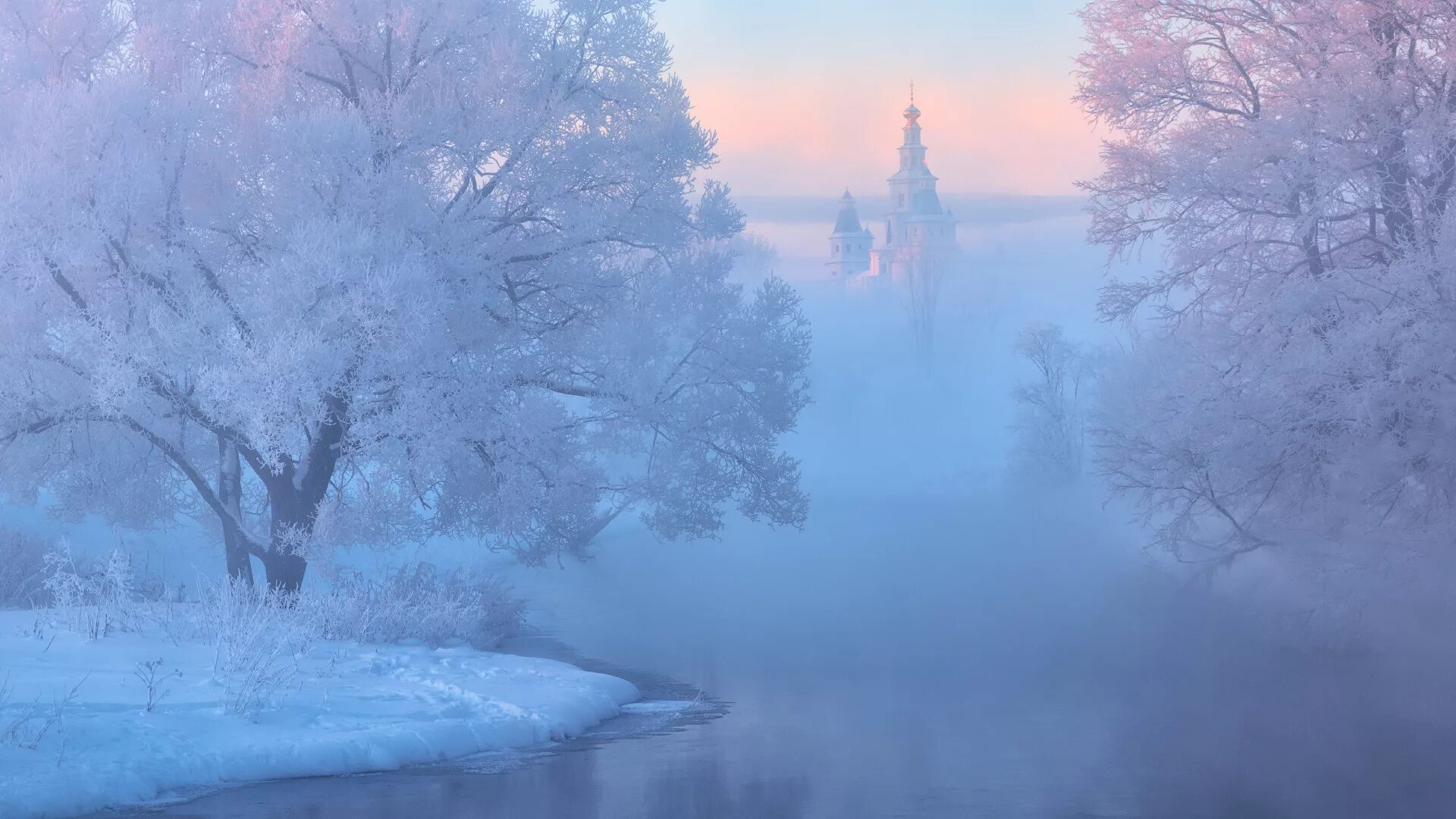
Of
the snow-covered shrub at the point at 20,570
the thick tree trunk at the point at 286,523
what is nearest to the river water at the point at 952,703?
the thick tree trunk at the point at 286,523

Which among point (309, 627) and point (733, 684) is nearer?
point (309, 627)

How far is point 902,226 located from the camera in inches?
4562

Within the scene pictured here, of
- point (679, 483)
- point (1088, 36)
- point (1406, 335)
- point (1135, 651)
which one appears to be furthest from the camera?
point (679, 483)

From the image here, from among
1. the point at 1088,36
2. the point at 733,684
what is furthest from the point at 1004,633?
the point at 1088,36

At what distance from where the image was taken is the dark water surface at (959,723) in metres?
8.75

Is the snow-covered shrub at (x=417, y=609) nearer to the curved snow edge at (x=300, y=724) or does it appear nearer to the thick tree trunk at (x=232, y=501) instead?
the curved snow edge at (x=300, y=724)

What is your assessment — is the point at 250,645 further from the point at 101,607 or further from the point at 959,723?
the point at 959,723

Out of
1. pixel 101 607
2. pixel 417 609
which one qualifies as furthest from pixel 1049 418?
pixel 101 607

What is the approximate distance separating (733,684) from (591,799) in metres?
5.69

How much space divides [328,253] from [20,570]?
8.26 m

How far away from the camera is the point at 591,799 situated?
8.79 m

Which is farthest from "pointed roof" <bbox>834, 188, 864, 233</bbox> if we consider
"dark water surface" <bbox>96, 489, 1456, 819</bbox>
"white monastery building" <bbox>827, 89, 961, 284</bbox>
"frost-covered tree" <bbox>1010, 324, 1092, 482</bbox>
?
"dark water surface" <bbox>96, 489, 1456, 819</bbox>

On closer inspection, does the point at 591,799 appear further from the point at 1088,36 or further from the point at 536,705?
the point at 1088,36

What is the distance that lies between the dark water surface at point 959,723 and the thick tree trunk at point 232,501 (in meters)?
4.49
